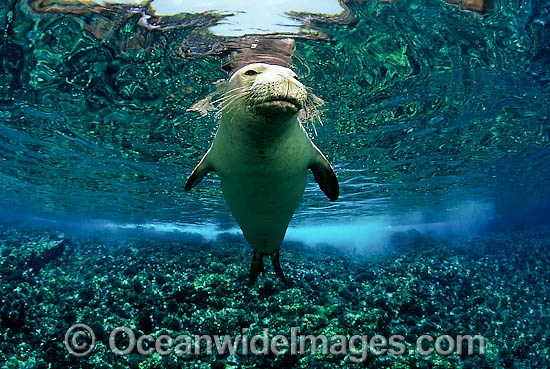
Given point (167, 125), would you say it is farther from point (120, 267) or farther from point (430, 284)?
point (430, 284)

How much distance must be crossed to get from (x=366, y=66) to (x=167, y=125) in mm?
5895

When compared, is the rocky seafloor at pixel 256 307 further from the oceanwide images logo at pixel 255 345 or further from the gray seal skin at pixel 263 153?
the gray seal skin at pixel 263 153

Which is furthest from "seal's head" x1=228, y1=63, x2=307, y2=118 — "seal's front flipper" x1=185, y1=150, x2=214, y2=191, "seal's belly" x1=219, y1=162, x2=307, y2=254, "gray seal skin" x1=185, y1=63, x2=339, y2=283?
"seal's front flipper" x1=185, y1=150, x2=214, y2=191

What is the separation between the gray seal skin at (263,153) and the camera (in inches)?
86.5

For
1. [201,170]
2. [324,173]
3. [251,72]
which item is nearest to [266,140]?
[251,72]

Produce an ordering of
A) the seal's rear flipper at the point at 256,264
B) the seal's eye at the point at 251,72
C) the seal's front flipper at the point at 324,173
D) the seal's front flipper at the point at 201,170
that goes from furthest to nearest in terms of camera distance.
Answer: the seal's rear flipper at the point at 256,264, the seal's front flipper at the point at 201,170, the seal's front flipper at the point at 324,173, the seal's eye at the point at 251,72

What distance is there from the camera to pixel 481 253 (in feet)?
57.5

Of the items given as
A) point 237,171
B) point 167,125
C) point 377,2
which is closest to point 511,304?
point 377,2

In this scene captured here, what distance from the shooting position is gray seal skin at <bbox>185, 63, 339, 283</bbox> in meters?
2.20

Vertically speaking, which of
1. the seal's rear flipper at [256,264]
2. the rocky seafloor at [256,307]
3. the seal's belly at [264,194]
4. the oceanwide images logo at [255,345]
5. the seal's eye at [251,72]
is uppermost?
the seal's eye at [251,72]

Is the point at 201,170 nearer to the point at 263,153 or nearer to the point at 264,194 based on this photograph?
the point at 264,194

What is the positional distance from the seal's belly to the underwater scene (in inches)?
1.2

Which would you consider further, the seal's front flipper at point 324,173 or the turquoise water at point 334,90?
the turquoise water at point 334,90

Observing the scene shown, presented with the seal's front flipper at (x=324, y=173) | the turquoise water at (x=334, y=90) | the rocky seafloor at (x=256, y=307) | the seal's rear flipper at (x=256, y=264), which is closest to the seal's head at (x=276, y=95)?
the seal's front flipper at (x=324, y=173)
